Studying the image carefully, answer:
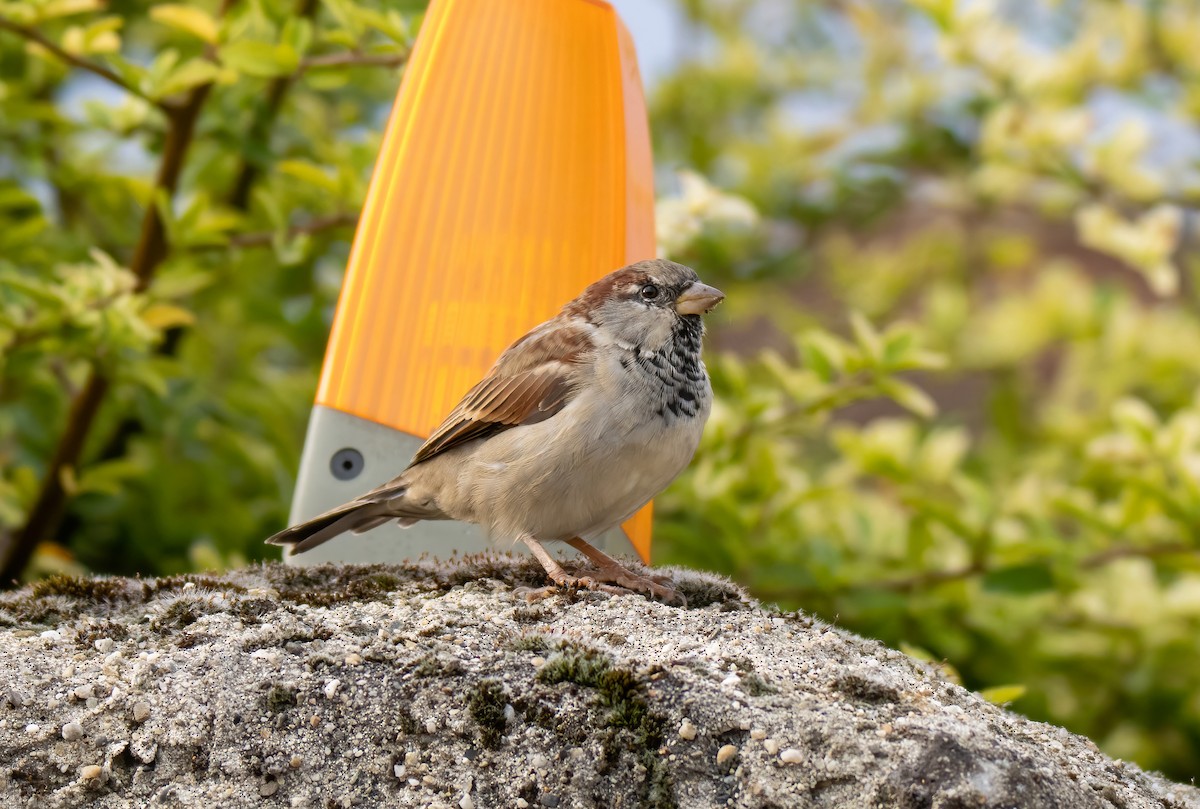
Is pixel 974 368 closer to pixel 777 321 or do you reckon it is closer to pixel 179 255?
pixel 777 321

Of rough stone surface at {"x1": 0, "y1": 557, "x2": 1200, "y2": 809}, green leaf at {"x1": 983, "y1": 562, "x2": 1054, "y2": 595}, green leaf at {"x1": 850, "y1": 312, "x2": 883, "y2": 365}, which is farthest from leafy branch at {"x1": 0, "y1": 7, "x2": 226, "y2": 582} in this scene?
green leaf at {"x1": 983, "y1": 562, "x2": 1054, "y2": 595}

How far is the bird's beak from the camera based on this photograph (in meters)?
2.49

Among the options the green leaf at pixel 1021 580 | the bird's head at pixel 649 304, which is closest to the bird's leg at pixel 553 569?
the bird's head at pixel 649 304

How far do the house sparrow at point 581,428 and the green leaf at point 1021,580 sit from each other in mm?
1448

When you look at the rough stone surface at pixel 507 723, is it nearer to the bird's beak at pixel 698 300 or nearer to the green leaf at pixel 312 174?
the bird's beak at pixel 698 300

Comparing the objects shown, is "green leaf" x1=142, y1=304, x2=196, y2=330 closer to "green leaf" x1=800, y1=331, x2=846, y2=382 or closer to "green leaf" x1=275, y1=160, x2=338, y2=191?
"green leaf" x1=275, y1=160, x2=338, y2=191

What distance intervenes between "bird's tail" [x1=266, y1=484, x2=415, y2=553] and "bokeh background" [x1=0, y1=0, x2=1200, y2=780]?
0.69m

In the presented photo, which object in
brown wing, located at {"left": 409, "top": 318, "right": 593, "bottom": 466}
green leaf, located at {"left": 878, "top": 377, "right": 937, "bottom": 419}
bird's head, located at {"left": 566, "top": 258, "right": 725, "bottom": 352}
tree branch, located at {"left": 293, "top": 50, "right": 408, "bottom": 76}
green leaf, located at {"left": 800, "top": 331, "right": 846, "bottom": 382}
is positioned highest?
tree branch, located at {"left": 293, "top": 50, "right": 408, "bottom": 76}

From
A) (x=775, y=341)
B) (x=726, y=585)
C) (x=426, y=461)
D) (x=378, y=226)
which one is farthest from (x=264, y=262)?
(x=775, y=341)

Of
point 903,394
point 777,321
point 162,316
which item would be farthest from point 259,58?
point 777,321

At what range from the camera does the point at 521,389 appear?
2479 mm

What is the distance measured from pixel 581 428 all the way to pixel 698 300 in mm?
368

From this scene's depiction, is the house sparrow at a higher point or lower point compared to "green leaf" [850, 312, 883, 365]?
lower

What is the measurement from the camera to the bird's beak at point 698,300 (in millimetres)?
2492
